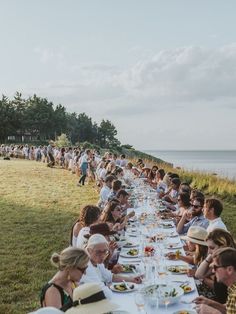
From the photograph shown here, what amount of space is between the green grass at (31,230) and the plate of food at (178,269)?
2.07 metres

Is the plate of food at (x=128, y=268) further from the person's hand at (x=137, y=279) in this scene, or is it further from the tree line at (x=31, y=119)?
the tree line at (x=31, y=119)

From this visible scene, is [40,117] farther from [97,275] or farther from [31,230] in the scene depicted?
[97,275]

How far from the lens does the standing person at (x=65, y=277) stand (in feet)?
11.0

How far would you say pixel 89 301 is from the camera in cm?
257

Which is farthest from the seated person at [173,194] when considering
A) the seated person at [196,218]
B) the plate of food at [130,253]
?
the plate of food at [130,253]

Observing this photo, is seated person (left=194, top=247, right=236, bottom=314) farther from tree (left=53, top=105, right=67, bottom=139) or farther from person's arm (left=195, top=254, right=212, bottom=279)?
tree (left=53, top=105, right=67, bottom=139)

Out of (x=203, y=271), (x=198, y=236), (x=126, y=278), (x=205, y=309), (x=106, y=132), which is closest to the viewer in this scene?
(x=205, y=309)

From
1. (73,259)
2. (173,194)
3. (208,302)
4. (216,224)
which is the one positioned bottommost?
(208,302)

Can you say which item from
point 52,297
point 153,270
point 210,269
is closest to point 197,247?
point 210,269

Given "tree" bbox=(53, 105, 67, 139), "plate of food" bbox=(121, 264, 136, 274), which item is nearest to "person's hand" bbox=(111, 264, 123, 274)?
"plate of food" bbox=(121, 264, 136, 274)

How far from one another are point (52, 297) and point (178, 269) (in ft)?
5.13

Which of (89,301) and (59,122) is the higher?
(59,122)

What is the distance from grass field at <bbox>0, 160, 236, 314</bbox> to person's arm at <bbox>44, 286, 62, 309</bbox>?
2.20 meters

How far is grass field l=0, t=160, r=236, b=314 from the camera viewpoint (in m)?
6.08
